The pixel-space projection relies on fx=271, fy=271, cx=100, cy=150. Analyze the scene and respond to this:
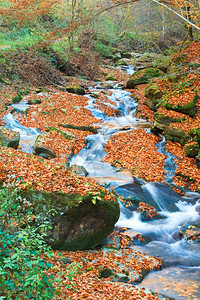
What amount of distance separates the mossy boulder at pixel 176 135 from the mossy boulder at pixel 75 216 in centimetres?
705

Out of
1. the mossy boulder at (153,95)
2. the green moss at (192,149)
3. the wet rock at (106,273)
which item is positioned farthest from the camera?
the mossy boulder at (153,95)

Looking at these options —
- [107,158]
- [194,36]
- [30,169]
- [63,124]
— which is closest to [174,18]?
[194,36]

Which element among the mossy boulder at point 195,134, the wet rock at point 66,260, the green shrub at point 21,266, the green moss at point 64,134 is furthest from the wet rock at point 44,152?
the green shrub at point 21,266

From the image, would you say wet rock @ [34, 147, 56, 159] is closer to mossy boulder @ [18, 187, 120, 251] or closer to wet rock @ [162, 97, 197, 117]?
mossy boulder @ [18, 187, 120, 251]

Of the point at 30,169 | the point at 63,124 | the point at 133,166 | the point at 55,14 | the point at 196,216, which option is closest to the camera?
the point at 30,169

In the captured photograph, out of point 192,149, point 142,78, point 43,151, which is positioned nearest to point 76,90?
point 142,78

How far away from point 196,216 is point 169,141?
15.7ft

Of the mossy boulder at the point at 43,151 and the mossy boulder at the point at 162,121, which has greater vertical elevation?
the mossy boulder at the point at 162,121

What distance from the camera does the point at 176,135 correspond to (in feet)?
40.8

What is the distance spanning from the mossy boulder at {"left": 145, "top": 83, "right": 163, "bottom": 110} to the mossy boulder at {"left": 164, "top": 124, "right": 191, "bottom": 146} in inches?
134

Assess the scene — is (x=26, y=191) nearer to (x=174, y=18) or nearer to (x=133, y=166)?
(x=133, y=166)

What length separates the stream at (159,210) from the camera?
5789 mm

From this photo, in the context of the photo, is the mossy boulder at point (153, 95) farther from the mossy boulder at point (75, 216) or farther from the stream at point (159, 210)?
the mossy boulder at point (75, 216)

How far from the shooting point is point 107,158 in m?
11.6
